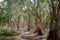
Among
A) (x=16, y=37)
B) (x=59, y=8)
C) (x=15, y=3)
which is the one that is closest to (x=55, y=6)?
(x=59, y=8)

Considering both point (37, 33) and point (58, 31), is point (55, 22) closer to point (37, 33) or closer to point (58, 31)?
point (58, 31)

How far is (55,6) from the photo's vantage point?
956 centimetres

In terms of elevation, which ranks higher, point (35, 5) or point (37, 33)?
point (35, 5)

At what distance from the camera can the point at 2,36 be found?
27.0 feet

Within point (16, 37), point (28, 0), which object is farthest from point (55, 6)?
point (28, 0)

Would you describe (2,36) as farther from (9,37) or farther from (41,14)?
(41,14)

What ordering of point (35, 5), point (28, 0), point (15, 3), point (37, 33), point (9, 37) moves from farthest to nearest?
point (15, 3), point (28, 0), point (35, 5), point (37, 33), point (9, 37)

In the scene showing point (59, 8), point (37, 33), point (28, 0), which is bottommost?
point (37, 33)

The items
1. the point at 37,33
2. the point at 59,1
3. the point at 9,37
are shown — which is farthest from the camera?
the point at 37,33

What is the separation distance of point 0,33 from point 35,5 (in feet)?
26.0

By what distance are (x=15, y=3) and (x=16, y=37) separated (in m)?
12.5

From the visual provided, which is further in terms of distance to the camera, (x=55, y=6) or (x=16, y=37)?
(x=55, y=6)

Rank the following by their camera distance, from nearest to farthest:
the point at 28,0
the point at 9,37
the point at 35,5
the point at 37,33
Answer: the point at 9,37
the point at 37,33
the point at 35,5
the point at 28,0

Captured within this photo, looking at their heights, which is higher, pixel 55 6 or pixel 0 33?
pixel 55 6
